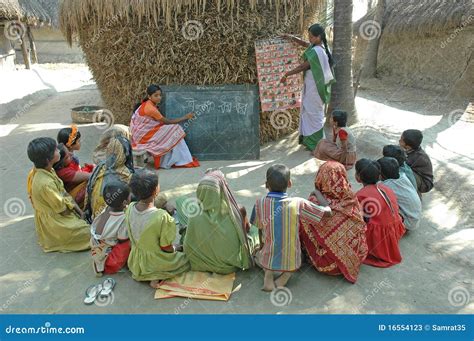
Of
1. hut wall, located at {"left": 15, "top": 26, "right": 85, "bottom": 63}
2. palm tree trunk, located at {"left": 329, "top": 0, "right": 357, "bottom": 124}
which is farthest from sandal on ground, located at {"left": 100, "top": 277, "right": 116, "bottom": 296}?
hut wall, located at {"left": 15, "top": 26, "right": 85, "bottom": 63}

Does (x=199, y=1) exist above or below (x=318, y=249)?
above

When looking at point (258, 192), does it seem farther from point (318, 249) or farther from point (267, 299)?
point (267, 299)

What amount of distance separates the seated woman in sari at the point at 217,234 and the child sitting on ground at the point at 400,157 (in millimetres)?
1706

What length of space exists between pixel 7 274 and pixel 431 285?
3.40 meters

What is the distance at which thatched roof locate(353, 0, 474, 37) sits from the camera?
10.8 meters

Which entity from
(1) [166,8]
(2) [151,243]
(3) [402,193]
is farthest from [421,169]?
(1) [166,8]

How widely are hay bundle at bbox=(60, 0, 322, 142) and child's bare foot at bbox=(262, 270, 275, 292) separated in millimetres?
4012

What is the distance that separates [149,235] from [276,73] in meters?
4.14

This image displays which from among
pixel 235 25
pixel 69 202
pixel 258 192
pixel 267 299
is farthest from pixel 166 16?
pixel 267 299

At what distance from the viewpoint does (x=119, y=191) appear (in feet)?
10.7

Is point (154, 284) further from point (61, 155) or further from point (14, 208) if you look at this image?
point (14, 208)

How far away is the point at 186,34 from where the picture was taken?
6.23 meters

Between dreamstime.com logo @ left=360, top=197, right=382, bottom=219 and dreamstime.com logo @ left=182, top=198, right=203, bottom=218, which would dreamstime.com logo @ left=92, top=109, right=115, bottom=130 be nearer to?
dreamstime.com logo @ left=182, top=198, right=203, bottom=218

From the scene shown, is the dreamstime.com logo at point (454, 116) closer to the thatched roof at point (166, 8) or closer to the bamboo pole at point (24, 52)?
the thatched roof at point (166, 8)
